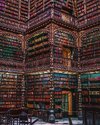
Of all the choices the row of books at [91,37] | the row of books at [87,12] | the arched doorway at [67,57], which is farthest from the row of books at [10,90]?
the row of books at [87,12]

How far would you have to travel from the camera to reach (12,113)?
8.71m

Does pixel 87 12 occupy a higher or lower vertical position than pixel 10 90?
higher

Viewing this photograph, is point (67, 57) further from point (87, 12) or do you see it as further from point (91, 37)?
point (87, 12)

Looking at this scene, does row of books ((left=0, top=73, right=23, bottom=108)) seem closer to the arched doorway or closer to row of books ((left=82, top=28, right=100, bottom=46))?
the arched doorway

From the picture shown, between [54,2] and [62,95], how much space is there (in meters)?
6.03

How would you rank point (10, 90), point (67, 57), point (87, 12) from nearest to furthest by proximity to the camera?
point (10, 90), point (67, 57), point (87, 12)

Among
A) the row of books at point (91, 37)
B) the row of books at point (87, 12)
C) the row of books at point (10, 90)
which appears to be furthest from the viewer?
the row of books at point (87, 12)

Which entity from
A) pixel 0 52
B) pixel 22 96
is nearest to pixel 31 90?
pixel 22 96

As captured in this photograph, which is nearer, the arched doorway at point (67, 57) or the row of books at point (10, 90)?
the row of books at point (10, 90)

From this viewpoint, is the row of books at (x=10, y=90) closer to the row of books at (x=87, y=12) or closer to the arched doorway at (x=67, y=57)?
the arched doorway at (x=67, y=57)

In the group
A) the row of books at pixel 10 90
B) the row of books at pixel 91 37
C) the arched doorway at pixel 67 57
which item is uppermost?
the row of books at pixel 91 37

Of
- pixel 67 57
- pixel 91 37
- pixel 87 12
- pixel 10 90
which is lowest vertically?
pixel 10 90

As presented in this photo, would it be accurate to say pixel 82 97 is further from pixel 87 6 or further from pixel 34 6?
pixel 34 6

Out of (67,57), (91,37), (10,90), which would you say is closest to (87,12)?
(91,37)
